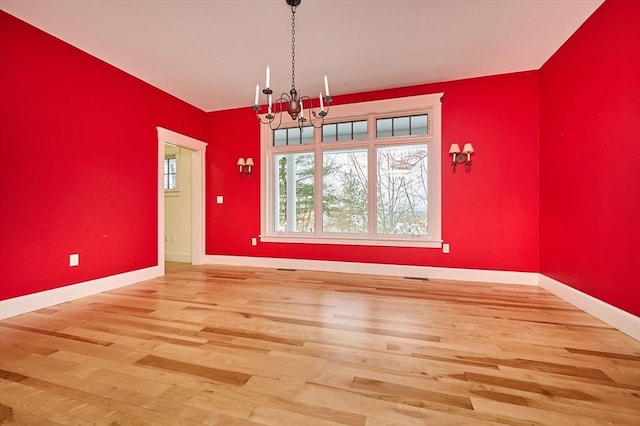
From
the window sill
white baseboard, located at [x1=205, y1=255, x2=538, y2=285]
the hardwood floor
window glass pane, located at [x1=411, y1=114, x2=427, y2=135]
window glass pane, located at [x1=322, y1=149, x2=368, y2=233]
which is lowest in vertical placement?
the hardwood floor

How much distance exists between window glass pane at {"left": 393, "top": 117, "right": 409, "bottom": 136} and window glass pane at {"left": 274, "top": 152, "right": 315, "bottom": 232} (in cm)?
138

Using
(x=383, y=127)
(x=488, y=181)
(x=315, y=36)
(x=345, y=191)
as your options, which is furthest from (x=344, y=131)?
(x=488, y=181)

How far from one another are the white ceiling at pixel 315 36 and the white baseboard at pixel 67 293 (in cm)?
262

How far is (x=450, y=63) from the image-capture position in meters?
3.35

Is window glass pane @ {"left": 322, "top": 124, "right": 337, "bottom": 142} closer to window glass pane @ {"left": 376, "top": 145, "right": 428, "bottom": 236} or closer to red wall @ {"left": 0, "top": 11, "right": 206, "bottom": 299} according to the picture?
window glass pane @ {"left": 376, "top": 145, "right": 428, "bottom": 236}

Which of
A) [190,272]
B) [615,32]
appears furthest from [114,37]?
[615,32]

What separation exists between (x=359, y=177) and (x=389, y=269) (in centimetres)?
149

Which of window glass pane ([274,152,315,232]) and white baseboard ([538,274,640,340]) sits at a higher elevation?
window glass pane ([274,152,315,232])

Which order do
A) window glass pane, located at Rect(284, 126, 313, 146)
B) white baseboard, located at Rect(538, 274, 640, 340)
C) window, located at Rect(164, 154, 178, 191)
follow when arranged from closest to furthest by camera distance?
white baseboard, located at Rect(538, 274, 640, 340), window glass pane, located at Rect(284, 126, 313, 146), window, located at Rect(164, 154, 178, 191)

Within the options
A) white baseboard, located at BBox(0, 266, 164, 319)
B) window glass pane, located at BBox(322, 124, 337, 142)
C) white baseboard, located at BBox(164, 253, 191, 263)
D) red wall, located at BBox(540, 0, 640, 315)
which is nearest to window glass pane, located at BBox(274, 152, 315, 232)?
window glass pane, located at BBox(322, 124, 337, 142)

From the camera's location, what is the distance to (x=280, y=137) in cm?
471

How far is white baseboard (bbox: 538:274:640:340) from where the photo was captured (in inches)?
80.5

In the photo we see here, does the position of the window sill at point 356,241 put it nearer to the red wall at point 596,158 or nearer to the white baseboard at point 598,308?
the white baseboard at point 598,308

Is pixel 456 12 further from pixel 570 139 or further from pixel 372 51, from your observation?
pixel 570 139
